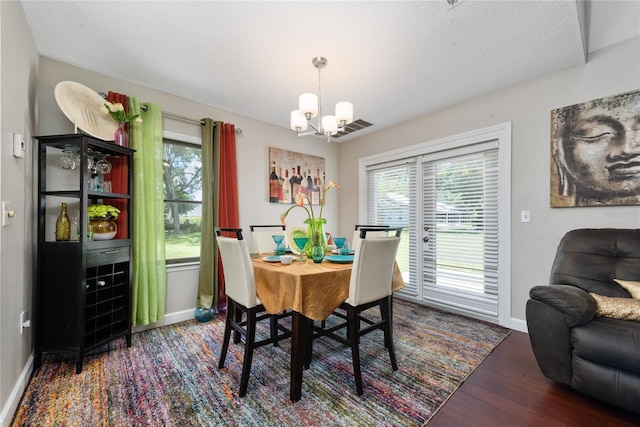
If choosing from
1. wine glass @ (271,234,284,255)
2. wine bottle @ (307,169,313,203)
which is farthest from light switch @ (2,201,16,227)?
wine bottle @ (307,169,313,203)

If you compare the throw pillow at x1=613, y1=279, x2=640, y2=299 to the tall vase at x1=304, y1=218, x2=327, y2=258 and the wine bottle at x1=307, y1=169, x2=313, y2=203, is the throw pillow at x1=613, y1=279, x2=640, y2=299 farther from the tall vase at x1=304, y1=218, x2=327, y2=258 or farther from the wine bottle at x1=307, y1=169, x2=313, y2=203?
the wine bottle at x1=307, y1=169, x2=313, y2=203

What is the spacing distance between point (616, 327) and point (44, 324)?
372 centimetres

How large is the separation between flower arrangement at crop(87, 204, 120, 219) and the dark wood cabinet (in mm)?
98

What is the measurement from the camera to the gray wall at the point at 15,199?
1.43m

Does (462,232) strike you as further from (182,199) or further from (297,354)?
(182,199)

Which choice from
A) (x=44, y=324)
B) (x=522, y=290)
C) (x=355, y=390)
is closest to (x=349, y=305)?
(x=355, y=390)

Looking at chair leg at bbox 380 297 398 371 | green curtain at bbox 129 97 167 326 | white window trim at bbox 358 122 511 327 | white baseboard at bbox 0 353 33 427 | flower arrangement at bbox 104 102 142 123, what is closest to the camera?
white baseboard at bbox 0 353 33 427

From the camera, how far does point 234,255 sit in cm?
179

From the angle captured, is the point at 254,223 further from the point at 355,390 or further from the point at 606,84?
the point at 606,84

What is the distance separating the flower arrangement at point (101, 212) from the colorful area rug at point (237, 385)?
1130 mm

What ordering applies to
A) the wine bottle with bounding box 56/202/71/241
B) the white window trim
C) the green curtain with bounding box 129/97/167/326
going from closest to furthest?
the wine bottle with bounding box 56/202/71/241 → the green curtain with bounding box 129/97/167/326 → the white window trim

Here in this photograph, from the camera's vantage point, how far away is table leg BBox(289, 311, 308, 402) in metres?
1.61

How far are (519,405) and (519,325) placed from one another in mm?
1363

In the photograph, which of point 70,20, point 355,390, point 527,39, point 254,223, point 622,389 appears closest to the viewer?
point 622,389
